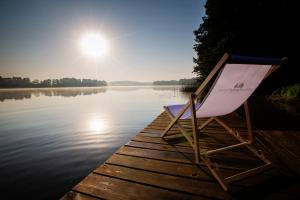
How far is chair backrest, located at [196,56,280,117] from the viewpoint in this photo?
1872 millimetres

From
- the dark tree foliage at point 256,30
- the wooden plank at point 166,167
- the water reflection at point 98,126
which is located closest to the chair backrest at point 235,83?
the wooden plank at point 166,167

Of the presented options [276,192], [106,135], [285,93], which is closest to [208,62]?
[285,93]

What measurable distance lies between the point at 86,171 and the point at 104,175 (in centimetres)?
299

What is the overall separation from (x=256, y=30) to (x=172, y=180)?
1853 centimetres

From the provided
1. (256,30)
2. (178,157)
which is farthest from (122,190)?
(256,30)

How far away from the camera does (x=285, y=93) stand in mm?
15508

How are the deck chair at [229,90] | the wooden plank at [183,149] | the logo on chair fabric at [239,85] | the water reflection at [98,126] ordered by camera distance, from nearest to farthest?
the deck chair at [229,90], the logo on chair fabric at [239,85], the wooden plank at [183,149], the water reflection at [98,126]

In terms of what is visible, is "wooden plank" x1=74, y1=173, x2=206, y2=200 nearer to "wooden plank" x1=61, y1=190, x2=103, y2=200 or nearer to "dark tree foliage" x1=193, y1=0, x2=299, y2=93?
"wooden plank" x1=61, y1=190, x2=103, y2=200

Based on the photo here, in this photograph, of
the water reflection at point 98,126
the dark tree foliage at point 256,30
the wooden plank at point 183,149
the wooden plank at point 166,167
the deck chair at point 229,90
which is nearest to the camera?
the deck chair at point 229,90

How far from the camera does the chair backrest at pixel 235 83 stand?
6.14ft

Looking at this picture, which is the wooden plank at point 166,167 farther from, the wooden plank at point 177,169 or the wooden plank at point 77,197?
the wooden plank at point 77,197

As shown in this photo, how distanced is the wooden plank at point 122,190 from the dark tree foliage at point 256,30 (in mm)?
16997

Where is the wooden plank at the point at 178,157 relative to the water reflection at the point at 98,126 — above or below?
above

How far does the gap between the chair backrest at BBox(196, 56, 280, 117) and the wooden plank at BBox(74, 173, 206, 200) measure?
1182 millimetres
